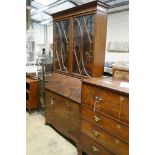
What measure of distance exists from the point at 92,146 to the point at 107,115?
1.70 ft

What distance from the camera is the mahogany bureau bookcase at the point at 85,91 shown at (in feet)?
5.58

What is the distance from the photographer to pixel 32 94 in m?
3.56

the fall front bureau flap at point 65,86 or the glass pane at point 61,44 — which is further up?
the glass pane at point 61,44

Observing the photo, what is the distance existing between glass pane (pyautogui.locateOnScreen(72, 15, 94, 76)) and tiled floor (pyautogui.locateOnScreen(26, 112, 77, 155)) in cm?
114

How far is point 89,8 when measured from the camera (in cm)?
221

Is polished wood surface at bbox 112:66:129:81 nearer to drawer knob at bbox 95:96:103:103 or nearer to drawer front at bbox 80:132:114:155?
drawer knob at bbox 95:96:103:103

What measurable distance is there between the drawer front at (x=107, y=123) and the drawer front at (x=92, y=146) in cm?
25

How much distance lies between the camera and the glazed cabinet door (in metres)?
2.75

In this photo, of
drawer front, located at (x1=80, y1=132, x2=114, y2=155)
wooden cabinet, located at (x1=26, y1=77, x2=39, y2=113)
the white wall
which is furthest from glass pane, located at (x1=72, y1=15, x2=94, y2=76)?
the white wall

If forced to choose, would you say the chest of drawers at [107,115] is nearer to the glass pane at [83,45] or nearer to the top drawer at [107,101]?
the top drawer at [107,101]

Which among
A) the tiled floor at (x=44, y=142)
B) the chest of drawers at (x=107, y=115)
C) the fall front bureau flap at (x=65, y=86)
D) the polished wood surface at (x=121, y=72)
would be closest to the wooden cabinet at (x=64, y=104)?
the fall front bureau flap at (x=65, y=86)

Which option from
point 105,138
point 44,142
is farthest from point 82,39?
point 44,142

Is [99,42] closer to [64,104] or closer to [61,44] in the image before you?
[61,44]
